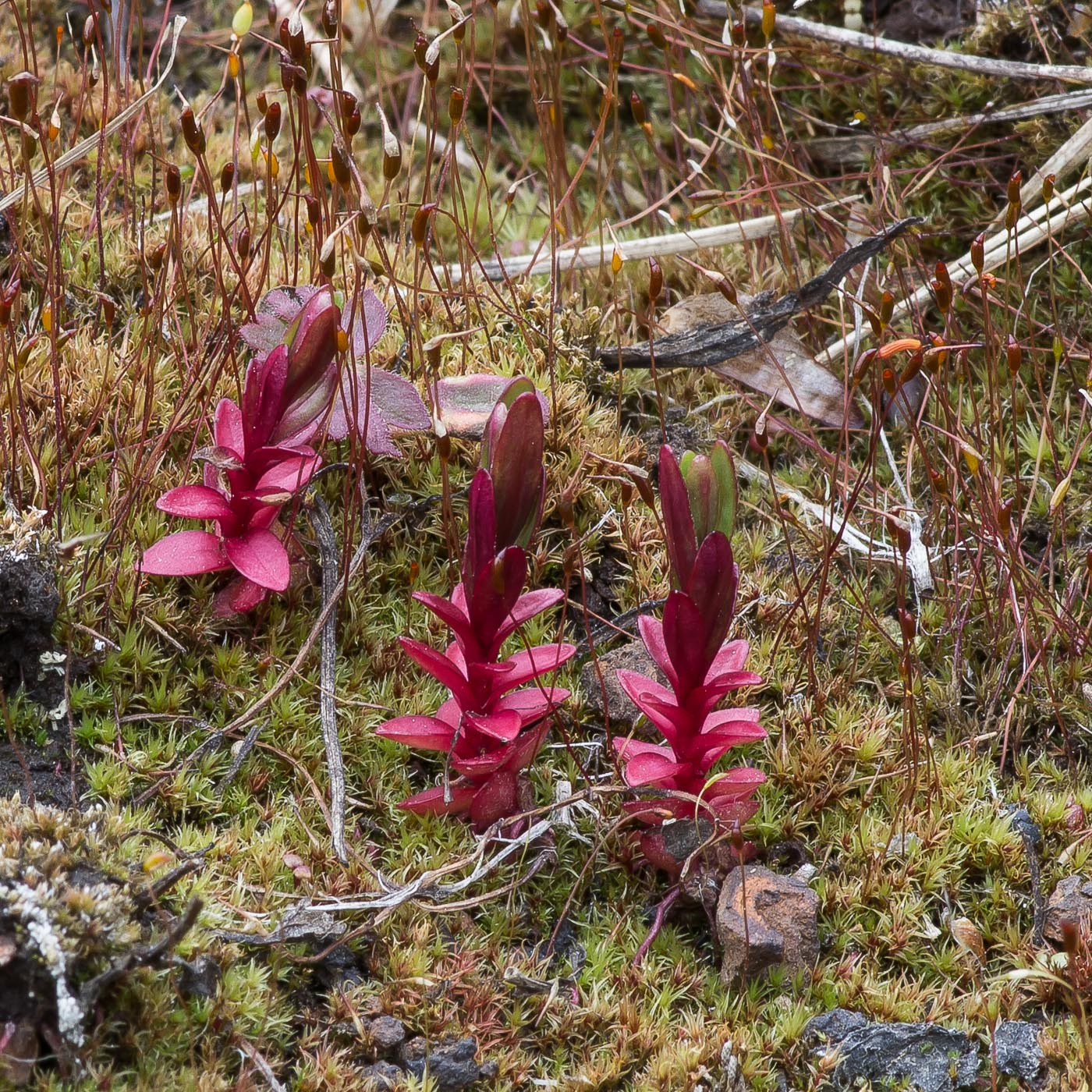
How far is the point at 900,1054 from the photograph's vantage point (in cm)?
197

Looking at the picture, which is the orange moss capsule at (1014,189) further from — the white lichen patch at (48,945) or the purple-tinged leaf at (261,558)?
the white lichen patch at (48,945)

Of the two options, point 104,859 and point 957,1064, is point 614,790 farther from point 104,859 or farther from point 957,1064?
point 104,859

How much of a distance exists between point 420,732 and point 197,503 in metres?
0.65

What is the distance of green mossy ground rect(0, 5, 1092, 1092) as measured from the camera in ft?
6.45

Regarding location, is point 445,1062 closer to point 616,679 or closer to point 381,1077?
point 381,1077

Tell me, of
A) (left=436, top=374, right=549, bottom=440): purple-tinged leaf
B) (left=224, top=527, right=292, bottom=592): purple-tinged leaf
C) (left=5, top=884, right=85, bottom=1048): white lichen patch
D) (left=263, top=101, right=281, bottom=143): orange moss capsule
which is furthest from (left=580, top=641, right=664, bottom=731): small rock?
(left=263, top=101, right=281, bottom=143): orange moss capsule

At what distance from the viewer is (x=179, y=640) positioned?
2436mm

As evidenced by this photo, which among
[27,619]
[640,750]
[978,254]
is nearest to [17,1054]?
[27,619]

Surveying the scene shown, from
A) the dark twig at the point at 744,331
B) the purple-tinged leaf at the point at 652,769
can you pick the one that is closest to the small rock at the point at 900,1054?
the purple-tinged leaf at the point at 652,769

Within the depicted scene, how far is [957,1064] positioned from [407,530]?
5.17ft

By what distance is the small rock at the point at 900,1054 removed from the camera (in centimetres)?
195

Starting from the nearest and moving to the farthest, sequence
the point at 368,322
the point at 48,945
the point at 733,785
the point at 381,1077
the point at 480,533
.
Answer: the point at 48,945
the point at 381,1077
the point at 480,533
the point at 733,785
the point at 368,322

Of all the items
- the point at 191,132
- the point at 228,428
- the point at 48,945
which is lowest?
the point at 48,945

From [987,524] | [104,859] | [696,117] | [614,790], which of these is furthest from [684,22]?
[104,859]
